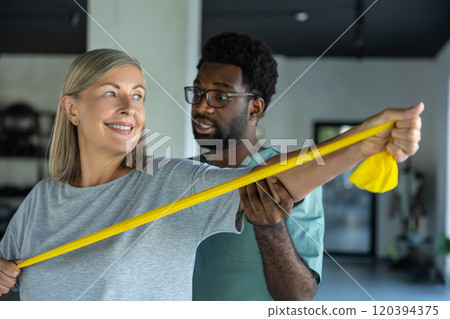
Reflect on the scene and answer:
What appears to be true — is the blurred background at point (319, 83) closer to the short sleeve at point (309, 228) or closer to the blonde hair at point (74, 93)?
the short sleeve at point (309, 228)

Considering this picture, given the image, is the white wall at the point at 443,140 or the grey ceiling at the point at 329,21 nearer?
the grey ceiling at the point at 329,21

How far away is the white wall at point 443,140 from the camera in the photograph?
Result: 204 cm

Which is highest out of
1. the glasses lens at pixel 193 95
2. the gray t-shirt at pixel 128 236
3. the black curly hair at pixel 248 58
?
the black curly hair at pixel 248 58

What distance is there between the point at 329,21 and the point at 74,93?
1221mm

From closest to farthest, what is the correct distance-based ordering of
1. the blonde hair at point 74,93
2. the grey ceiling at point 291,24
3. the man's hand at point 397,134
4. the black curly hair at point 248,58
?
the man's hand at point 397,134, the blonde hair at point 74,93, the black curly hair at point 248,58, the grey ceiling at point 291,24

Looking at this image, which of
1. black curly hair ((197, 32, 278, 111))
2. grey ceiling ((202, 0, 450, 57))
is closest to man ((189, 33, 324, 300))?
black curly hair ((197, 32, 278, 111))

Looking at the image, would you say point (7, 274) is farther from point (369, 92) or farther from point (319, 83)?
point (369, 92)

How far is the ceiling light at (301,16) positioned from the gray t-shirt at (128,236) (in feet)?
3.73

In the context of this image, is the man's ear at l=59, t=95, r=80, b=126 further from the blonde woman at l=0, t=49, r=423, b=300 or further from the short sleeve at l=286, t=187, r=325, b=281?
A: the short sleeve at l=286, t=187, r=325, b=281

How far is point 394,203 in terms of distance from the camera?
2.60 meters

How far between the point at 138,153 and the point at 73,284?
0.14 m

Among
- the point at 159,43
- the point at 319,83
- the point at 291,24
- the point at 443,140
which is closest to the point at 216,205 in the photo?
the point at 159,43

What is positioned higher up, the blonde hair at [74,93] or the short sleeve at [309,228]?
the blonde hair at [74,93]

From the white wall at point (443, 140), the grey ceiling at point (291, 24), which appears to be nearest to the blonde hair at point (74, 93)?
the grey ceiling at point (291, 24)
